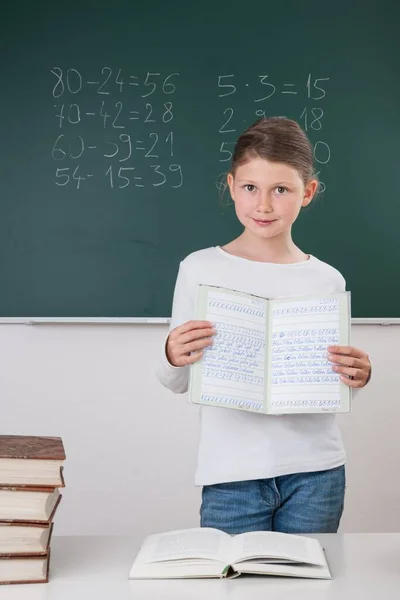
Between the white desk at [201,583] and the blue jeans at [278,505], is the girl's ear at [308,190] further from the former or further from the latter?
the white desk at [201,583]

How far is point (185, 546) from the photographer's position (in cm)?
134

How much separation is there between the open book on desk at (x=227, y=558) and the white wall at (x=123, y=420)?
1.92 meters

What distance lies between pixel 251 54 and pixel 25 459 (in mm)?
2363

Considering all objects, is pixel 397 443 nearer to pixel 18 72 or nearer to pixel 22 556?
pixel 18 72

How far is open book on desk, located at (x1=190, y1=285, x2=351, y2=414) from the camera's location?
1.50 metres

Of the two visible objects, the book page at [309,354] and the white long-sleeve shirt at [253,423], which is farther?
the white long-sleeve shirt at [253,423]

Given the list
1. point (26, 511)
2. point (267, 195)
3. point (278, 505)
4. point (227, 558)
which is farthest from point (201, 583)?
point (267, 195)

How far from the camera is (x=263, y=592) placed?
1.22 metres

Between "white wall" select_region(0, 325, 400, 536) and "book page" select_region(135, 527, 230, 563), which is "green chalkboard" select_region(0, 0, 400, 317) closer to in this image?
→ "white wall" select_region(0, 325, 400, 536)

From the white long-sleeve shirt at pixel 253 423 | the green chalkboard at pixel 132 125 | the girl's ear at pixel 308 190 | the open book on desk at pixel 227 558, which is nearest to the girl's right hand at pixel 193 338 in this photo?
the white long-sleeve shirt at pixel 253 423

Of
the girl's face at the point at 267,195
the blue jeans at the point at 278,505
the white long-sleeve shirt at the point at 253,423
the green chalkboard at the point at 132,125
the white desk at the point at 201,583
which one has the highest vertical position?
the green chalkboard at the point at 132,125

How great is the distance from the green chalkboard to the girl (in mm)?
1431

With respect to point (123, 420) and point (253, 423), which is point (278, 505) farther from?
point (123, 420)

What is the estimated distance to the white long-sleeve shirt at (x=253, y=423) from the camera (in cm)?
163
